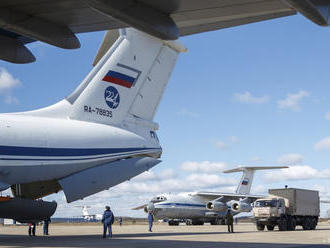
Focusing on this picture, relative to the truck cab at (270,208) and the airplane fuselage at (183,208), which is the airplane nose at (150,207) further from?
the truck cab at (270,208)

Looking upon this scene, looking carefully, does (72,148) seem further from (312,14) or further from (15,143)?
(312,14)

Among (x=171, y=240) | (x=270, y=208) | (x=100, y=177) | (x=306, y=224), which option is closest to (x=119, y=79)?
(x=100, y=177)

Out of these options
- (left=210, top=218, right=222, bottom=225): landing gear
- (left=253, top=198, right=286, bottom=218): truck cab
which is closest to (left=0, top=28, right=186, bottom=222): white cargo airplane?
(left=253, top=198, right=286, bottom=218): truck cab

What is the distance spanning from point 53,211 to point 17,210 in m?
1.07

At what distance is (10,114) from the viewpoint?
13.3 metres

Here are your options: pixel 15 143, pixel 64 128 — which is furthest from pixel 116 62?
pixel 15 143

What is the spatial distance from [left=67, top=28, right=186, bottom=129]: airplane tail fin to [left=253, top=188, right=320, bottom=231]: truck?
10.7m

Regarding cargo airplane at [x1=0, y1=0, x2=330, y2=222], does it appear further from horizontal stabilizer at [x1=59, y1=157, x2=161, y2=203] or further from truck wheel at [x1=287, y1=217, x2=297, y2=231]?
truck wheel at [x1=287, y1=217, x2=297, y2=231]

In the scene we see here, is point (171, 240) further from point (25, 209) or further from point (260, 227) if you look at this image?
point (260, 227)

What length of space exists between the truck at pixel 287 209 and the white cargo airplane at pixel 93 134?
34.6ft

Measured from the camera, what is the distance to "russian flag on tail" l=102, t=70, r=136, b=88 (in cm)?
1443

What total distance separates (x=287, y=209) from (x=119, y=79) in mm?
13562

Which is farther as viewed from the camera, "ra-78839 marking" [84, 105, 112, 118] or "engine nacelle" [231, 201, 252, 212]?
"engine nacelle" [231, 201, 252, 212]

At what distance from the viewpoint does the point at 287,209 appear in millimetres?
24453
